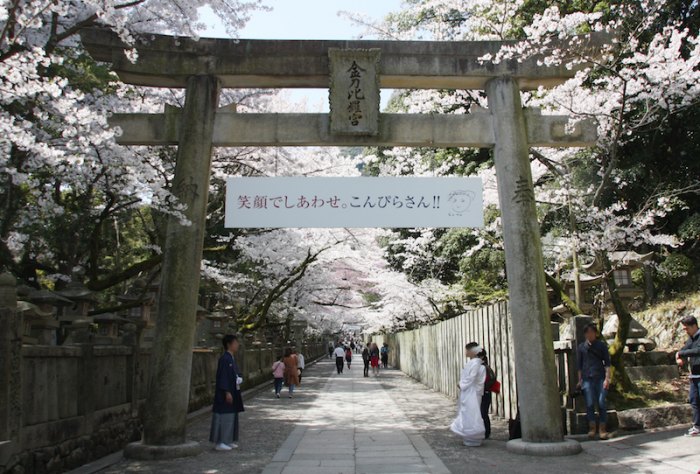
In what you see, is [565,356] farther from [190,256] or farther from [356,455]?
[190,256]

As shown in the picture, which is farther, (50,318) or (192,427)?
(192,427)

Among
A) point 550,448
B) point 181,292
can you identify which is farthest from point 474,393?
point 181,292

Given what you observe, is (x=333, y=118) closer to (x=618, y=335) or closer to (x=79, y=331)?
(x=79, y=331)

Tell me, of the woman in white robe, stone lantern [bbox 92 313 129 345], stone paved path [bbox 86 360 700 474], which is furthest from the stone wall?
the woman in white robe

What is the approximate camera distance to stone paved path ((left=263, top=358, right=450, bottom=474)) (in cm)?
755

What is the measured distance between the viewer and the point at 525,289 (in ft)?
27.7

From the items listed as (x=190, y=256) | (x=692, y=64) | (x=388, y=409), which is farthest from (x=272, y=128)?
(x=388, y=409)

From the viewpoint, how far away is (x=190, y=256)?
8664mm

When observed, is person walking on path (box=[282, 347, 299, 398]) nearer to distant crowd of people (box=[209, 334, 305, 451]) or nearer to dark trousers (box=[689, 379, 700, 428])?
distant crowd of people (box=[209, 334, 305, 451])

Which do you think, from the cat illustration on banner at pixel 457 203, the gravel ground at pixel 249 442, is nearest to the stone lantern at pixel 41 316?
the gravel ground at pixel 249 442

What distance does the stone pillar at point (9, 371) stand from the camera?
593 cm

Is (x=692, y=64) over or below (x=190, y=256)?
over

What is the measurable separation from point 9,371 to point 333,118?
212 inches

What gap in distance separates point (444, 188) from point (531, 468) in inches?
159
